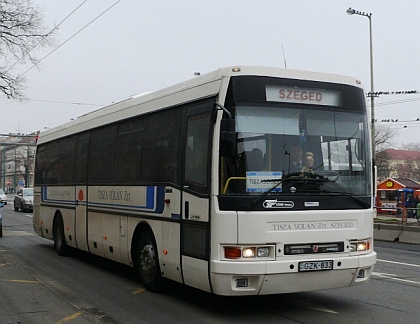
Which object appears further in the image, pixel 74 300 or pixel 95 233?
pixel 95 233

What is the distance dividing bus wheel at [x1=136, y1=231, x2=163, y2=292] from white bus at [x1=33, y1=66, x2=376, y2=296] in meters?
0.02

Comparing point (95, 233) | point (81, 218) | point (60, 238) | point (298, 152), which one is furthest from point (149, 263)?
point (60, 238)

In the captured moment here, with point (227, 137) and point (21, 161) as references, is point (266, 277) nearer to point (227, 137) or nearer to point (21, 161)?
point (227, 137)

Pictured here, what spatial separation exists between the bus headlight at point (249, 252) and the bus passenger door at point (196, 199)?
32cm

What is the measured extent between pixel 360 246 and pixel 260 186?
167 cm

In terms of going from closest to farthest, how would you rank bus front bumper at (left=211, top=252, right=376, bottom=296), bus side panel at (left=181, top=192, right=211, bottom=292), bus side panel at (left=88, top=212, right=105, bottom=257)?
bus front bumper at (left=211, top=252, right=376, bottom=296) < bus side panel at (left=181, top=192, right=211, bottom=292) < bus side panel at (left=88, top=212, right=105, bottom=257)

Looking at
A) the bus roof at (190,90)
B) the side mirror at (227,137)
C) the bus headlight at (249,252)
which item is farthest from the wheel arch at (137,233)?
the side mirror at (227,137)

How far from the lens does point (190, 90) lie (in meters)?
8.47

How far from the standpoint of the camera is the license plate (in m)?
7.43

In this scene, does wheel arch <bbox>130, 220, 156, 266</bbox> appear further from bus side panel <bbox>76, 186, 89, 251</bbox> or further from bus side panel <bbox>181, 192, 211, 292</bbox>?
bus side panel <bbox>76, 186, 89, 251</bbox>

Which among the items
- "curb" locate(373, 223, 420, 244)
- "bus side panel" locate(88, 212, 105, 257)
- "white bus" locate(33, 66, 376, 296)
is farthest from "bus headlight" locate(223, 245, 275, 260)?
"curb" locate(373, 223, 420, 244)

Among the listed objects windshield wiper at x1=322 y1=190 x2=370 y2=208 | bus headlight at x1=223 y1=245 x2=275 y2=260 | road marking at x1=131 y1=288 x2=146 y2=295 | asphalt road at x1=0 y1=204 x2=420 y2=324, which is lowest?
asphalt road at x1=0 y1=204 x2=420 y2=324

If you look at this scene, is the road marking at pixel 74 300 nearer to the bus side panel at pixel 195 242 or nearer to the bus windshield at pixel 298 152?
the bus side panel at pixel 195 242

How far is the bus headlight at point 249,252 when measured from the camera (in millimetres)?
7258
